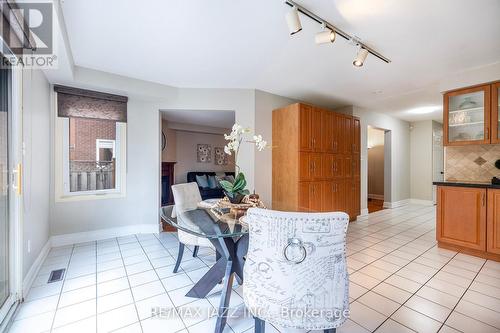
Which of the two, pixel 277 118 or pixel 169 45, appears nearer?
pixel 169 45

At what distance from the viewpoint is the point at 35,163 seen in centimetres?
Answer: 234

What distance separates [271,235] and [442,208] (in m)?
3.25

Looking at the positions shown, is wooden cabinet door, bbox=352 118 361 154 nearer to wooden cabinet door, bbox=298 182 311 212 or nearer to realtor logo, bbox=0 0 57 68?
wooden cabinet door, bbox=298 182 311 212

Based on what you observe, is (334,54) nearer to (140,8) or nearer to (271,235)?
(140,8)

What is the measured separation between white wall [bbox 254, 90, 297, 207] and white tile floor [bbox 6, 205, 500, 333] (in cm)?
142

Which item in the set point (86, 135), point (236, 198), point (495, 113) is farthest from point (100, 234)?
point (495, 113)

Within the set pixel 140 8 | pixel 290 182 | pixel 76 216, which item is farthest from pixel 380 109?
pixel 76 216

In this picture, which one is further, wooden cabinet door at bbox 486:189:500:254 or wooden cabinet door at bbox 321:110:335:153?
wooden cabinet door at bbox 321:110:335:153

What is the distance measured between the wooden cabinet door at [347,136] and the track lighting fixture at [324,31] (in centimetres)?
176

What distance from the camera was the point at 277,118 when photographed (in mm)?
3844

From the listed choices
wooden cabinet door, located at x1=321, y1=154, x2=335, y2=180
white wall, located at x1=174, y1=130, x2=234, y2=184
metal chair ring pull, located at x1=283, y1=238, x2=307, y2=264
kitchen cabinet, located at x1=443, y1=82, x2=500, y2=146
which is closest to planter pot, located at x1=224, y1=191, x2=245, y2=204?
metal chair ring pull, located at x1=283, y1=238, x2=307, y2=264

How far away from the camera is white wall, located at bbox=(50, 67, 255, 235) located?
332cm

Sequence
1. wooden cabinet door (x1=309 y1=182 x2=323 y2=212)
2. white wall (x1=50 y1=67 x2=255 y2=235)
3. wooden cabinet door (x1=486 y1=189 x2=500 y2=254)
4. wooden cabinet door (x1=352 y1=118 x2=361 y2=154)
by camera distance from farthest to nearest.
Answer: wooden cabinet door (x1=352 y1=118 x2=361 y2=154)
wooden cabinet door (x1=309 y1=182 x2=323 y2=212)
white wall (x1=50 y1=67 x2=255 y2=235)
wooden cabinet door (x1=486 y1=189 x2=500 y2=254)

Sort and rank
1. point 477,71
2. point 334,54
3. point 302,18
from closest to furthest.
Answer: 1. point 302,18
2. point 334,54
3. point 477,71
